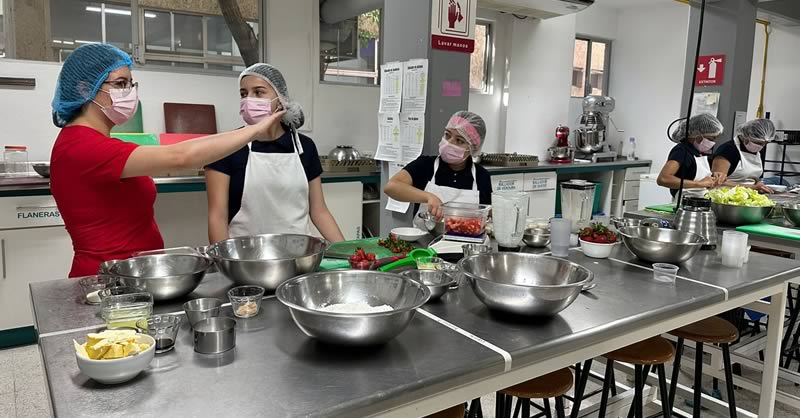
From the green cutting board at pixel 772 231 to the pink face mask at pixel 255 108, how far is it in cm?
250

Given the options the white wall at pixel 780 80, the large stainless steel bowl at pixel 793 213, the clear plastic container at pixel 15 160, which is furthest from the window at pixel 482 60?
the clear plastic container at pixel 15 160

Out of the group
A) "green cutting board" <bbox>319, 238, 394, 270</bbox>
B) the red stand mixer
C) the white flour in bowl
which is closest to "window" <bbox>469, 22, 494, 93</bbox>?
the red stand mixer

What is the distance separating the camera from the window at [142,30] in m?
3.86

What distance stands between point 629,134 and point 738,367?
5.17 m

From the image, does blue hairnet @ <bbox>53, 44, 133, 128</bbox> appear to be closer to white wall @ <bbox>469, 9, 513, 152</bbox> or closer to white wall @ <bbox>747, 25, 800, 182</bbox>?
white wall @ <bbox>469, 9, 513, 152</bbox>

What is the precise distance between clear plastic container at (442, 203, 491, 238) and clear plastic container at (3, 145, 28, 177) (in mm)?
2946

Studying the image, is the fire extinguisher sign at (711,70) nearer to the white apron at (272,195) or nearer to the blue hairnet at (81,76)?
the white apron at (272,195)

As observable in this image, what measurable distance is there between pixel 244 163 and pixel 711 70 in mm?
4235

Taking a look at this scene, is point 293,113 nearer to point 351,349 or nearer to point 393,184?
point 393,184

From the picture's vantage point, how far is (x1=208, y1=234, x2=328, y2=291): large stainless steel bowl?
1.57m

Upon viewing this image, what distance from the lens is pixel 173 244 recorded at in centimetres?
397

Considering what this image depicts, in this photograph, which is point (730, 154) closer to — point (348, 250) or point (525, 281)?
point (525, 281)

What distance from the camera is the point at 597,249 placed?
2205mm

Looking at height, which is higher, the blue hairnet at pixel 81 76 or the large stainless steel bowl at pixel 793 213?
the blue hairnet at pixel 81 76
